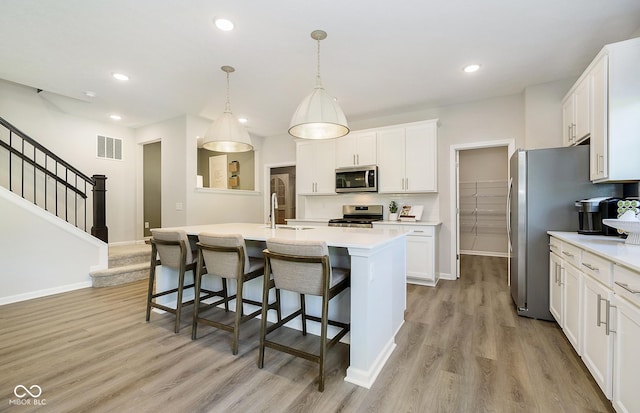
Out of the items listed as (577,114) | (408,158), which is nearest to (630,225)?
(577,114)

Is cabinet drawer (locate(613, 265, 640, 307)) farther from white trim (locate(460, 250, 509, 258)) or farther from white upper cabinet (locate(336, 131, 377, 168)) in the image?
white trim (locate(460, 250, 509, 258))

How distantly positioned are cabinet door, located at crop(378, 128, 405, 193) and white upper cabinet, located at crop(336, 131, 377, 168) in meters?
0.14

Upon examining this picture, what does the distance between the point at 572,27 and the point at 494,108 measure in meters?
1.70

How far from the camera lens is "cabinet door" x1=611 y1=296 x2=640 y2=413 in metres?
1.34

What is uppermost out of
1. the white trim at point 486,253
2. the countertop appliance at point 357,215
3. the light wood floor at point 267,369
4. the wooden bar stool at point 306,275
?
the countertop appliance at point 357,215

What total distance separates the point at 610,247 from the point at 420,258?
2349mm

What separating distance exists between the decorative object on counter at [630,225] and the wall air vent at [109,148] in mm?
7093

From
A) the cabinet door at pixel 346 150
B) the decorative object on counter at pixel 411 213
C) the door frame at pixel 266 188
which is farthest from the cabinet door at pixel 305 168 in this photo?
the decorative object on counter at pixel 411 213

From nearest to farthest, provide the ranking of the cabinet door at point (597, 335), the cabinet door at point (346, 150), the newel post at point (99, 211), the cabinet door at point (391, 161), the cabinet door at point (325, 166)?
the cabinet door at point (597, 335)
the newel post at point (99, 211)
the cabinet door at point (391, 161)
the cabinet door at point (346, 150)
the cabinet door at point (325, 166)

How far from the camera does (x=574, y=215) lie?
8.84 feet

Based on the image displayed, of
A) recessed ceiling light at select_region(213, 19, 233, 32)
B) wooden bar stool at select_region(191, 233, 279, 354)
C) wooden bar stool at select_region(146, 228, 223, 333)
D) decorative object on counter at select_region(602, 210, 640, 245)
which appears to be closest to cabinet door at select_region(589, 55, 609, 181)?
decorative object on counter at select_region(602, 210, 640, 245)

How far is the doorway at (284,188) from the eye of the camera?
6.29 metres

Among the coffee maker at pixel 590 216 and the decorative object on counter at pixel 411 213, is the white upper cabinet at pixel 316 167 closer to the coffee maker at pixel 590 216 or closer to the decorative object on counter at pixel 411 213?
the decorative object on counter at pixel 411 213

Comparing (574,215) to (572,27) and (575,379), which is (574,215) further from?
(572,27)
